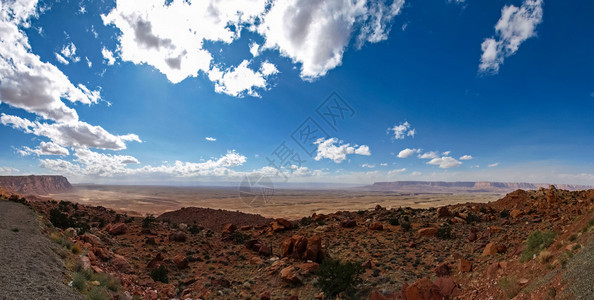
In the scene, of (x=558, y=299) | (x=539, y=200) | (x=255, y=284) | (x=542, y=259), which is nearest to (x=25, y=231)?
(x=255, y=284)

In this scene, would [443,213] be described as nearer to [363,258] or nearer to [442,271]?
[363,258]

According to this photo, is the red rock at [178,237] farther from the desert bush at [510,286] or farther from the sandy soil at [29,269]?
the desert bush at [510,286]

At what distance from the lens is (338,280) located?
461 inches

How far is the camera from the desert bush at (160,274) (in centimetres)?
1422

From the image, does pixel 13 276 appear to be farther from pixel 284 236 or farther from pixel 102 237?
pixel 284 236

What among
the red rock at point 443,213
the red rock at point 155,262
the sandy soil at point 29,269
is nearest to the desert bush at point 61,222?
the sandy soil at point 29,269

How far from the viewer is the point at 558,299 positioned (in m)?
6.07

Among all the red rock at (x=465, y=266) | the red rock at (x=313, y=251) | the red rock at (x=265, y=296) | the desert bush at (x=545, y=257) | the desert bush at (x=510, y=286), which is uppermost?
the desert bush at (x=545, y=257)

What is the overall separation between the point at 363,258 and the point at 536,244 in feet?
28.3

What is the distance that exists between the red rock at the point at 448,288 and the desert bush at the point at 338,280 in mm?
3516

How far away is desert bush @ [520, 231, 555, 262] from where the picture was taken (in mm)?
9852

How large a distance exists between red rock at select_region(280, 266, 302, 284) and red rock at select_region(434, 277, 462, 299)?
21.7 ft

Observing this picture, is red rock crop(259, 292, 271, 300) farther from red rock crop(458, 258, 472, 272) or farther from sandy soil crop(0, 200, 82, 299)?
red rock crop(458, 258, 472, 272)

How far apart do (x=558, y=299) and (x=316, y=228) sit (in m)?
19.5
